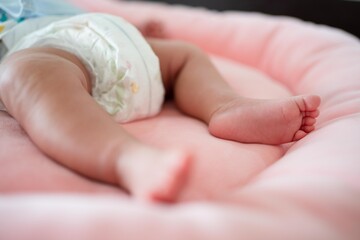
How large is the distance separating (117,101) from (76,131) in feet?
0.80

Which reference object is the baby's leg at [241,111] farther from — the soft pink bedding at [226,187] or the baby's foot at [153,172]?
the baby's foot at [153,172]

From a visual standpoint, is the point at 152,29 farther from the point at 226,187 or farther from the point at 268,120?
the point at 226,187

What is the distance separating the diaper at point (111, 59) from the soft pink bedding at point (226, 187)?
47 mm

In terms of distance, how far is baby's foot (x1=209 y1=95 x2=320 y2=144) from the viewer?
2.39ft

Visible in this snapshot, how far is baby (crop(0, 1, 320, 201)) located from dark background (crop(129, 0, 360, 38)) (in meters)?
0.94

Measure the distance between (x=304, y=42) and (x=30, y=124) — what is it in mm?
903

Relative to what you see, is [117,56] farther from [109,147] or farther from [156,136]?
[109,147]

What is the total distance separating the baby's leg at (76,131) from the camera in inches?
18.9

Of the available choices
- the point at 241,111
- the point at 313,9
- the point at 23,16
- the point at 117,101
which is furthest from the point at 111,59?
the point at 313,9

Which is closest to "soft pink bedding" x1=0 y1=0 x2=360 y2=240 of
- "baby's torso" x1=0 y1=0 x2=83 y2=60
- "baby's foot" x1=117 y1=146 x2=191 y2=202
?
"baby's foot" x1=117 y1=146 x2=191 y2=202

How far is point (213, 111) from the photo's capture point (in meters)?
0.83

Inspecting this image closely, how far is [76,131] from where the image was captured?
1.89 feet

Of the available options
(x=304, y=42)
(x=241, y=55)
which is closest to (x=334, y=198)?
(x=304, y=42)

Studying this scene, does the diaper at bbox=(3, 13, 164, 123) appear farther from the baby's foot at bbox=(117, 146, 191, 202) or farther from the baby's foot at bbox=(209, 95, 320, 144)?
the baby's foot at bbox=(117, 146, 191, 202)
